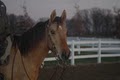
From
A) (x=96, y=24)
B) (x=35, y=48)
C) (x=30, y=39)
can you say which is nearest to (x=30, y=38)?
(x=30, y=39)

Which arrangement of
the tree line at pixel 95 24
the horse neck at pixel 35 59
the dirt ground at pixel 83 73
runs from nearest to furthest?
the horse neck at pixel 35 59
the dirt ground at pixel 83 73
the tree line at pixel 95 24

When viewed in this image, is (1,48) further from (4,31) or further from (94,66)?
(94,66)

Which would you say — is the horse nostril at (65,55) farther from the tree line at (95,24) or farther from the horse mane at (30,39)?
the tree line at (95,24)

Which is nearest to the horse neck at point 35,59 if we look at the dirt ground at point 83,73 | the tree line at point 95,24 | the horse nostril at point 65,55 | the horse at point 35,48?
the horse at point 35,48

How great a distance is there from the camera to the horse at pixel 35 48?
405 centimetres

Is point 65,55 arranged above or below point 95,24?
above

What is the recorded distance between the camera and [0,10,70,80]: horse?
4051 millimetres

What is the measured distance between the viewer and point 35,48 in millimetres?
4250

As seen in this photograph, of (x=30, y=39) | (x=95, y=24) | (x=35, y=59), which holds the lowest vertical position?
(x=95, y=24)

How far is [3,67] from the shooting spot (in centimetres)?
409

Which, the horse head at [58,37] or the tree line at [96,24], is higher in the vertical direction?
the horse head at [58,37]

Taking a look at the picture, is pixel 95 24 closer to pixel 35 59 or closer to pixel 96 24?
pixel 96 24

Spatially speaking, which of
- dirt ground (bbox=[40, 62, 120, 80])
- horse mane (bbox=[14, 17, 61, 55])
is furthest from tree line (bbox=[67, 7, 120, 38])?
horse mane (bbox=[14, 17, 61, 55])

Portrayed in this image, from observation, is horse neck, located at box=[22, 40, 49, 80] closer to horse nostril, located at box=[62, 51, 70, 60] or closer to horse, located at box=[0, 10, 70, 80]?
Result: horse, located at box=[0, 10, 70, 80]
